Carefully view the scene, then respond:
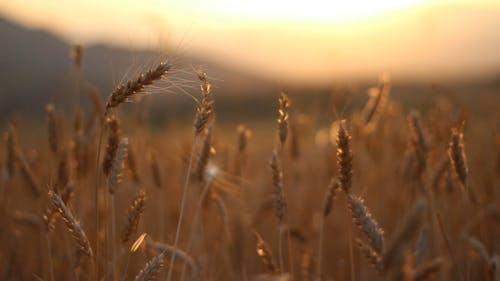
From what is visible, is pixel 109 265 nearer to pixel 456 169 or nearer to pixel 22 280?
pixel 22 280

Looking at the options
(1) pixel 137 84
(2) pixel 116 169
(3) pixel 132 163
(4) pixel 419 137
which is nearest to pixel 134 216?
(2) pixel 116 169

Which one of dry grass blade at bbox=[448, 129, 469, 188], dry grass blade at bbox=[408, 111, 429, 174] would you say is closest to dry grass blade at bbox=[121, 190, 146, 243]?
dry grass blade at bbox=[448, 129, 469, 188]

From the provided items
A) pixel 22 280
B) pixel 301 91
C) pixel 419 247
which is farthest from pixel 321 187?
pixel 419 247

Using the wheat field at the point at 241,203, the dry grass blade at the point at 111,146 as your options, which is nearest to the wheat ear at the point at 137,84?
the wheat field at the point at 241,203

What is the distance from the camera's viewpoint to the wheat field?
1165 millimetres

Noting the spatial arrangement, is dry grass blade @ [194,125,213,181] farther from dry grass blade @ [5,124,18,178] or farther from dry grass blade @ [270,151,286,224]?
dry grass blade @ [5,124,18,178]

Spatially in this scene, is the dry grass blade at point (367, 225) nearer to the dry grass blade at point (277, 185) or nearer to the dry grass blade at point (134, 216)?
the dry grass blade at point (277, 185)

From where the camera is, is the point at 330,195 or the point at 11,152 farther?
the point at 11,152

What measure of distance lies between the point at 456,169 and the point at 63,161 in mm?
1269

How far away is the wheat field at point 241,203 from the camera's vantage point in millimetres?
1165

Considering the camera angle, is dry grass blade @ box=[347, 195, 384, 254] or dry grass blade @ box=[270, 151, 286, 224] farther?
dry grass blade @ box=[270, 151, 286, 224]

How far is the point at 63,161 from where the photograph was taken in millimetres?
1742

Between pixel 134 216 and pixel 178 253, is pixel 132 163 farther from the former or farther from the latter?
pixel 134 216

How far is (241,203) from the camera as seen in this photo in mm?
1962
